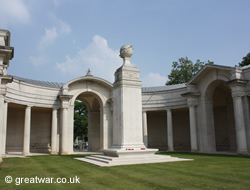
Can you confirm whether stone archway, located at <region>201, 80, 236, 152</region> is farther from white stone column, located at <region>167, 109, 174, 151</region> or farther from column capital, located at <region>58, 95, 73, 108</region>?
column capital, located at <region>58, 95, 73, 108</region>

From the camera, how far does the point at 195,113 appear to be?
31.0m

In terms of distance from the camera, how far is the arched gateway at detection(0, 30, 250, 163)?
765 inches

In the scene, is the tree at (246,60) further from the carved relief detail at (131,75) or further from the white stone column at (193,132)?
the carved relief detail at (131,75)

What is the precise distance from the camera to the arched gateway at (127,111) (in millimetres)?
19438

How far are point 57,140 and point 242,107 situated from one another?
2187cm

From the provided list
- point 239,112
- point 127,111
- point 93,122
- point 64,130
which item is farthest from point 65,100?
point 239,112

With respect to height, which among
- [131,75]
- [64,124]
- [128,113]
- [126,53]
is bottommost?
[64,124]

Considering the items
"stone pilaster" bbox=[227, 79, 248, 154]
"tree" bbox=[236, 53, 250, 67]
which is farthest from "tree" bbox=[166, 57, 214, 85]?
"stone pilaster" bbox=[227, 79, 248, 154]

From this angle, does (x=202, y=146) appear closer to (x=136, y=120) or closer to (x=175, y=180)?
(x=136, y=120)

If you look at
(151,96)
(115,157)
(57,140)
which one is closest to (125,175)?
(115,157)

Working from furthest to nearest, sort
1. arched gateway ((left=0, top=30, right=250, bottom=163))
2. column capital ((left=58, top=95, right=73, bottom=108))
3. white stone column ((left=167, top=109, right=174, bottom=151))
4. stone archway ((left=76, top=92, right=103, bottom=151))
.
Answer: stone archway ((left=76, top=92, right=103, bottom=151)) < white stone column ((left=167, top=109, right=174, bottom=151)) < column capital ((left=58, top=95, right=73, bottom=108)) < arched gateway ((left=0, top=30, right=250, bottom=163))

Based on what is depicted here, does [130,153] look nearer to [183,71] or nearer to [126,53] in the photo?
[126,53]

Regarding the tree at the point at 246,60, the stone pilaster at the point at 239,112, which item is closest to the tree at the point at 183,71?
the tree at the point at 246,60

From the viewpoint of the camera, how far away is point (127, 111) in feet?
62.0
